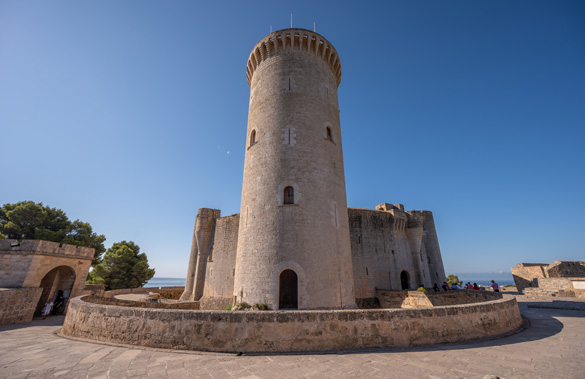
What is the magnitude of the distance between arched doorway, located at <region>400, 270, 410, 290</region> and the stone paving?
16.1 metres

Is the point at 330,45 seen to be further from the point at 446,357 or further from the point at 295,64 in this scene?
the point at 446,357

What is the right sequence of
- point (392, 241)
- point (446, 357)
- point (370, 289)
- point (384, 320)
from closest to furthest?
point (446, 357) < point (384, 320) < point (370, 289) < point (392, 241)

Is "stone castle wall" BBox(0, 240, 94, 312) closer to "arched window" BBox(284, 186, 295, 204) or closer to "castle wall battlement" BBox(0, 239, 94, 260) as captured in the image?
"castle wall battlement" BBox(0, 239, 94, 260)

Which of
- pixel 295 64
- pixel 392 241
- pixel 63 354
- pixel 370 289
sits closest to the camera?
pixel 63 354

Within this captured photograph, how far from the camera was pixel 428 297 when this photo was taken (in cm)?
1630

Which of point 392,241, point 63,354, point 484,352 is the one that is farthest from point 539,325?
point 63,354

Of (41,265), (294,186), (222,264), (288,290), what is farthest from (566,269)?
(41,265)

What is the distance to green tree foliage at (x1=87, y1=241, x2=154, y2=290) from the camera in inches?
1087

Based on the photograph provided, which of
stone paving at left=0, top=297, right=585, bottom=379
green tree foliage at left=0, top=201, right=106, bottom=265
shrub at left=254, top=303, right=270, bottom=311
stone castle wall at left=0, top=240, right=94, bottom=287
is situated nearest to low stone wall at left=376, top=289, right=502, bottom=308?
stone paving at left=0, top=297, right=585, bottom=379

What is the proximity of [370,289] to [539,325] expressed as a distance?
10.7m

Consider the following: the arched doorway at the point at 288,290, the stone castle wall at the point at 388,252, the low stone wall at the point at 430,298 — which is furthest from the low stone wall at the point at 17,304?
the low stone wall at the point at 430,298

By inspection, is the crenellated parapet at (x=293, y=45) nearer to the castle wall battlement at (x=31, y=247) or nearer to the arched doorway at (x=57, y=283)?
the castle wall battlement at (x=31, y=247)

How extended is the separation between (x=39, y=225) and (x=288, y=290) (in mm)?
26497

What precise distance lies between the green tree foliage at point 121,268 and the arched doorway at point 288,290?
25.0 metres
